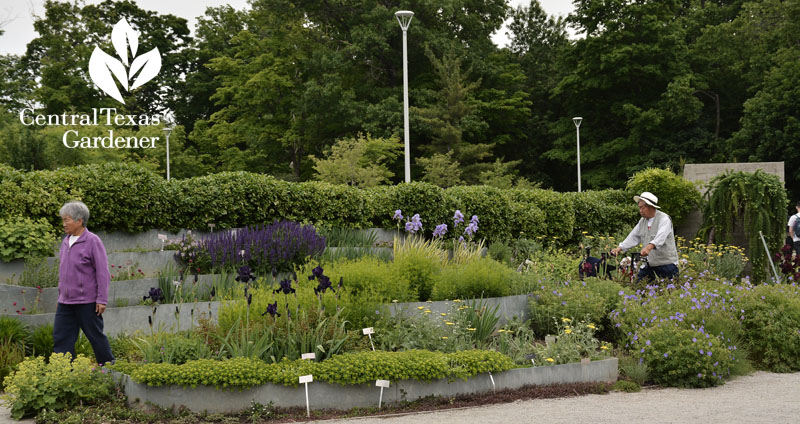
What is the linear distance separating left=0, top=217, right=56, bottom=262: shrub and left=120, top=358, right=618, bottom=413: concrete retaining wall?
3.57 m

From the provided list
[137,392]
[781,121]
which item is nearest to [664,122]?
[781,121]

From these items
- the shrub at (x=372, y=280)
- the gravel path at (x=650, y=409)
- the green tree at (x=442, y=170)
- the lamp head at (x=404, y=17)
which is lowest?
the gravel path at (x=650, y=409)

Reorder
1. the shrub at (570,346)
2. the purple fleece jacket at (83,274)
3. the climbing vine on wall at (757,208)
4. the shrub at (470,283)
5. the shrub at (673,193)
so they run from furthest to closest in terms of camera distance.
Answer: the shrub at (673,193) → the climbing vine on wall at (757,208) → the shrub at (470,283) → the shrub at (570,346) → the purple fleece jacket at (83,274)

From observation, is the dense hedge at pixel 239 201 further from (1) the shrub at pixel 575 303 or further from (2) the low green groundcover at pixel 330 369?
A: (1) the shrub at pixel 575 303

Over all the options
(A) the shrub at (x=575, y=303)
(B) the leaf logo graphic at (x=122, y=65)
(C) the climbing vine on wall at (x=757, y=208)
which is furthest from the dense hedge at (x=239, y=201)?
(B) the leaf logo graphic at (x=122, y=65)

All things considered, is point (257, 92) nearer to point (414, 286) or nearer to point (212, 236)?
point (212, 236)

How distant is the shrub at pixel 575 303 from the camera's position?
8203 mm

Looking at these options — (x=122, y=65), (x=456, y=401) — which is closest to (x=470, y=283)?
(x=456, y=401)

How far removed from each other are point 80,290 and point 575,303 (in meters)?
5.48

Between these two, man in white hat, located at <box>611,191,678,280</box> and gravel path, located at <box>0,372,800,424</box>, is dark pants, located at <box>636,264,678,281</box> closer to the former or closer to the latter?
man in white hat, located at <box>611,191,678,280</box>

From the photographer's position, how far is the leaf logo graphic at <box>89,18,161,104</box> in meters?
30.8

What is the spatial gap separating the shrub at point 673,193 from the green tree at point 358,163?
10675 millimetres

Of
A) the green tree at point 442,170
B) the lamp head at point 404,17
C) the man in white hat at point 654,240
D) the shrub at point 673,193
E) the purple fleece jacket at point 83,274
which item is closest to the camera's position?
the purple fleece jacket at point 83,274

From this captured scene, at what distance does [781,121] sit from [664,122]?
540 centimetres
